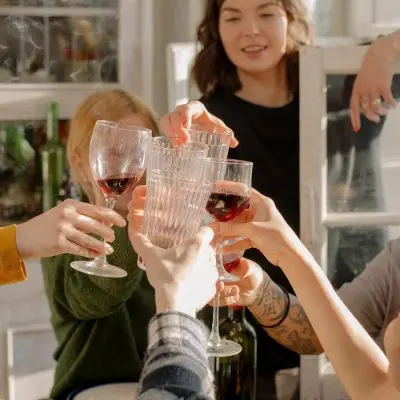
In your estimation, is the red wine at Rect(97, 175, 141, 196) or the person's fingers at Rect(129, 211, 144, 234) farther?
the red wine at Rect(97, 175, 141, 196)

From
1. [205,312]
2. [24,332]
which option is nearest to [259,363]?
[205,312]

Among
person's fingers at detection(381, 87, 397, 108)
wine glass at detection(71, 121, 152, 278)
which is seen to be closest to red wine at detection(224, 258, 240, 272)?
wine glass at detection(71, 121, 152, 278)

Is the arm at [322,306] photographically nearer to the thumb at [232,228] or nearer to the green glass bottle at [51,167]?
the thumb at [232,228]

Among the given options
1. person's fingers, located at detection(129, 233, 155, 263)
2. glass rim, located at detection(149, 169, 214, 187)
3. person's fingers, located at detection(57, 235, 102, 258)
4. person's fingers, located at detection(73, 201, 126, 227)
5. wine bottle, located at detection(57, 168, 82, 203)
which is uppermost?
glass rim, located at detection(149, 169, 214, 187)

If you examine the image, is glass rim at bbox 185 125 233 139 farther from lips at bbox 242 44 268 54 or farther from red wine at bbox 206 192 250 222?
lips at bbox 242 44 268 54

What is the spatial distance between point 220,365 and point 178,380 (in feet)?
2.91

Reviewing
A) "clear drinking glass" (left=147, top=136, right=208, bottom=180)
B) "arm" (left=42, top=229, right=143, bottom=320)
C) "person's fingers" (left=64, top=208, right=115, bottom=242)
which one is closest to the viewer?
"clear drinking glass" (left=147, top=136, right=208, bottom=180)

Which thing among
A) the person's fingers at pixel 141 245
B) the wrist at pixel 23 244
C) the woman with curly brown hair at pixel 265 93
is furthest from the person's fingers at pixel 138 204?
the woman with curly brown hair at pixel 265 93

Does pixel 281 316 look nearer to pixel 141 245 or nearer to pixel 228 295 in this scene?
pixel 228 295

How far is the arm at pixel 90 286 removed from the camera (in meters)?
1.46

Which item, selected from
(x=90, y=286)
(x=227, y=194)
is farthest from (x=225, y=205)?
(x=90, y=286)

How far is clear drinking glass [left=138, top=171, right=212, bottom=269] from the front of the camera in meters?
0.99

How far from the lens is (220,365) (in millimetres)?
1615

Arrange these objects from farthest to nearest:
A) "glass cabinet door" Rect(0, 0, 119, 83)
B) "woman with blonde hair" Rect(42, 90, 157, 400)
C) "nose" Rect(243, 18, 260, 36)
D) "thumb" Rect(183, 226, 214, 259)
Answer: "glass cabinet door" Rect(0, 0, 119, 83) → "nose" Rect(243, 18, 260, 36) → "woman with blonde hair" Rect(42, 90, 157, 400) → "thumb" Rect(183, 226, 214, 259)
